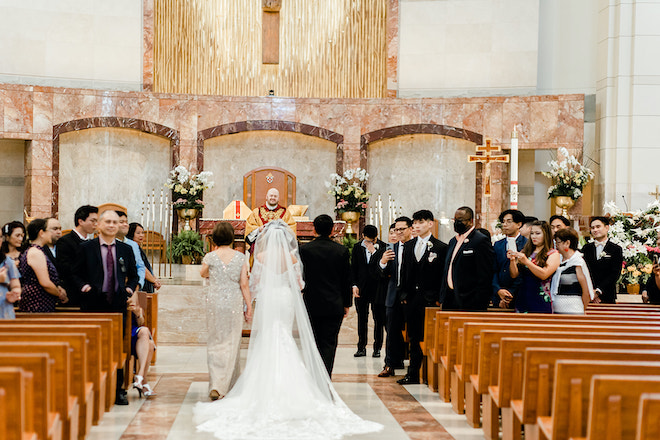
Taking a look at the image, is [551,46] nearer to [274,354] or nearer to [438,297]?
[438,297]

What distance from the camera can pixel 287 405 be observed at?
580 centimetres

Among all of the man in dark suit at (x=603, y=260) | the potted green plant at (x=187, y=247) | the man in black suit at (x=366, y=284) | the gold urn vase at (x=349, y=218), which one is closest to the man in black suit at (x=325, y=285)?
the man in black suit at (x=366, y=284)

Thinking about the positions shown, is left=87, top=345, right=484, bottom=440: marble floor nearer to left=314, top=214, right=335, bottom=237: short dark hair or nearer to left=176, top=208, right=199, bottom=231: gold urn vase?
left=314, top=214, right=335, bottom=237: short dark hair

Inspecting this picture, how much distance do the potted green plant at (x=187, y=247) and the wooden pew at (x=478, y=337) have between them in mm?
7672

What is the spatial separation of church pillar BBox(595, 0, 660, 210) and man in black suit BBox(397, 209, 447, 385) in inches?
297

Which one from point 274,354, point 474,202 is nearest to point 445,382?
point 274,354

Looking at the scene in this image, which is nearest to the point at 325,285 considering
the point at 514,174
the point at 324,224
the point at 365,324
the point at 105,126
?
the point at 324,224

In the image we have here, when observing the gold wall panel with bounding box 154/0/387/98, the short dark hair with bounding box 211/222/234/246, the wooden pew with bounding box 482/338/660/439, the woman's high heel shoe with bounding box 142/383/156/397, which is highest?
the gold wall panel with bounding box 154/0/387/98

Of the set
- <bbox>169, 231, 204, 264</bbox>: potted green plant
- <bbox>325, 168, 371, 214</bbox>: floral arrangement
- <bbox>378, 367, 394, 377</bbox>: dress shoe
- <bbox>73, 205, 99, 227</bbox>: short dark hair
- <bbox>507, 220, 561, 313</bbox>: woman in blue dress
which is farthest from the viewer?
<bbox>325, 168, 371, 214</bbox>: floral arrangement

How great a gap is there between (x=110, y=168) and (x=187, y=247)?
3.22m

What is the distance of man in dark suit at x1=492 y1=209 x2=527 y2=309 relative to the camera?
756 centimetres

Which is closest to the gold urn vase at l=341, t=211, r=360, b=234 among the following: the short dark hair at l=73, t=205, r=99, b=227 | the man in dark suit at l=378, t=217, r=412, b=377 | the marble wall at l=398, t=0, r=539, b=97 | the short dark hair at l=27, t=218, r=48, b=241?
the marble wall at l=398, t=0, r=539, b=97

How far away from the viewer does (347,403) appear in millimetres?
6496

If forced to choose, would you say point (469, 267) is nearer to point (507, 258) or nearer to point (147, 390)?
point (507, 258)
